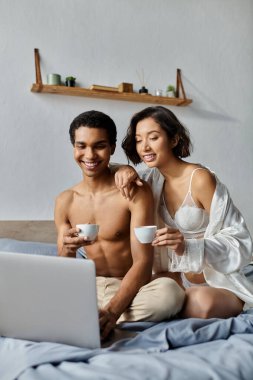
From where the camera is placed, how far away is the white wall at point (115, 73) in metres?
2.67

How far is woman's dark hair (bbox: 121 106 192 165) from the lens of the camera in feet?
5.59

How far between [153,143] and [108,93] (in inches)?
48.8

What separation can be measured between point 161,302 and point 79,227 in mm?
352

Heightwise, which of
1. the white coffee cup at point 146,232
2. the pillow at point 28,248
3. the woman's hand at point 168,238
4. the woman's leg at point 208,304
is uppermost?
the white coffee cup at point 146,232

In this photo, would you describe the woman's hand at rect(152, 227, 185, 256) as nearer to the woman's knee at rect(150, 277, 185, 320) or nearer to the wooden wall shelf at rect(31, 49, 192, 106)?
the woman's knee at rect(150, 277, 185, 320)

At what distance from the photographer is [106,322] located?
1287 mm

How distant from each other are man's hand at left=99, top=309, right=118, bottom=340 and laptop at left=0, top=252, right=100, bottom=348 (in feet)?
0.41

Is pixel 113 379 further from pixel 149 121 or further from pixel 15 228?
pixel 15 228

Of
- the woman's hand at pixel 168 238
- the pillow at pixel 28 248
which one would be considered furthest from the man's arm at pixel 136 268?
the pillow at pixel 28 248

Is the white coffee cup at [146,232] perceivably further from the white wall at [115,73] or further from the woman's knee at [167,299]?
the white wall at [115,73]

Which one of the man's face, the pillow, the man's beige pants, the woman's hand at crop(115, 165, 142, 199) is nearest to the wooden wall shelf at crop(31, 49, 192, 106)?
the pillow

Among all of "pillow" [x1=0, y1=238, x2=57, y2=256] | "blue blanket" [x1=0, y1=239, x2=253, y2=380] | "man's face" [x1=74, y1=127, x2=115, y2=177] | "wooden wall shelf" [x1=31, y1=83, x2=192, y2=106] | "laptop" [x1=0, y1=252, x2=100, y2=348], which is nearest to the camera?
"blue blanket" [x1=0, y1=239, x2=253, y2=380]

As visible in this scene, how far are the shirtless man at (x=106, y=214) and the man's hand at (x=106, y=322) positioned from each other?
13 centimetres

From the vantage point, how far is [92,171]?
1.66m
